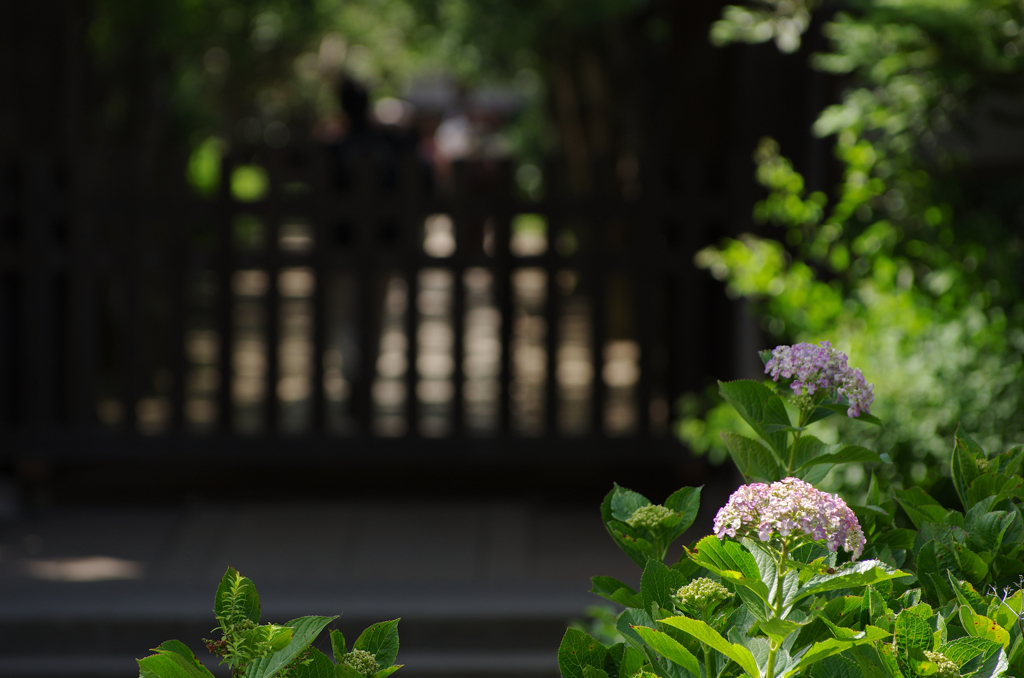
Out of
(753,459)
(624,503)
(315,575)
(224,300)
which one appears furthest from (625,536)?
(224,300)

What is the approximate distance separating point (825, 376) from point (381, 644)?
23.7 inches

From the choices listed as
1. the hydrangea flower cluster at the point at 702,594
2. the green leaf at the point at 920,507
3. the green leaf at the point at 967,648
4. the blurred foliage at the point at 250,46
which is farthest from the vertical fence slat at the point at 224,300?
the green leaf at the point at 967,648

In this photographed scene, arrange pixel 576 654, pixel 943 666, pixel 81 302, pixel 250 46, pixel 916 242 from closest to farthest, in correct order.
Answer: pixel 943 666 < pixel 576 654 < pixel 916 242 < pixel 81 302 < pixel 250 46

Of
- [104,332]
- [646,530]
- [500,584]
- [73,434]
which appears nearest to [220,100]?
[104,332]

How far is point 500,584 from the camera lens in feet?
15.1

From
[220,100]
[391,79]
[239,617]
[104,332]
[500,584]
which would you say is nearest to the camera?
[239,617]

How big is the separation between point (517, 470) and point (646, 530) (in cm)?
439

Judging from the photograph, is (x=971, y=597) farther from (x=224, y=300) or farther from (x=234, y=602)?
(x=224, y=300)

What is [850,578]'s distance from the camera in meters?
1.25

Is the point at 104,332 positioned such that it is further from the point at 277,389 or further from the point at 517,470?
the point at 517,470

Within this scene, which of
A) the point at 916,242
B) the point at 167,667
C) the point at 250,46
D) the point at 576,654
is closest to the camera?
the point at 167,667

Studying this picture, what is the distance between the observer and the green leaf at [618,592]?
59.3 inches

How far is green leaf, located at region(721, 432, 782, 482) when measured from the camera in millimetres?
1514

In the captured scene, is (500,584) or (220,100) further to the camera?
(220,100)
